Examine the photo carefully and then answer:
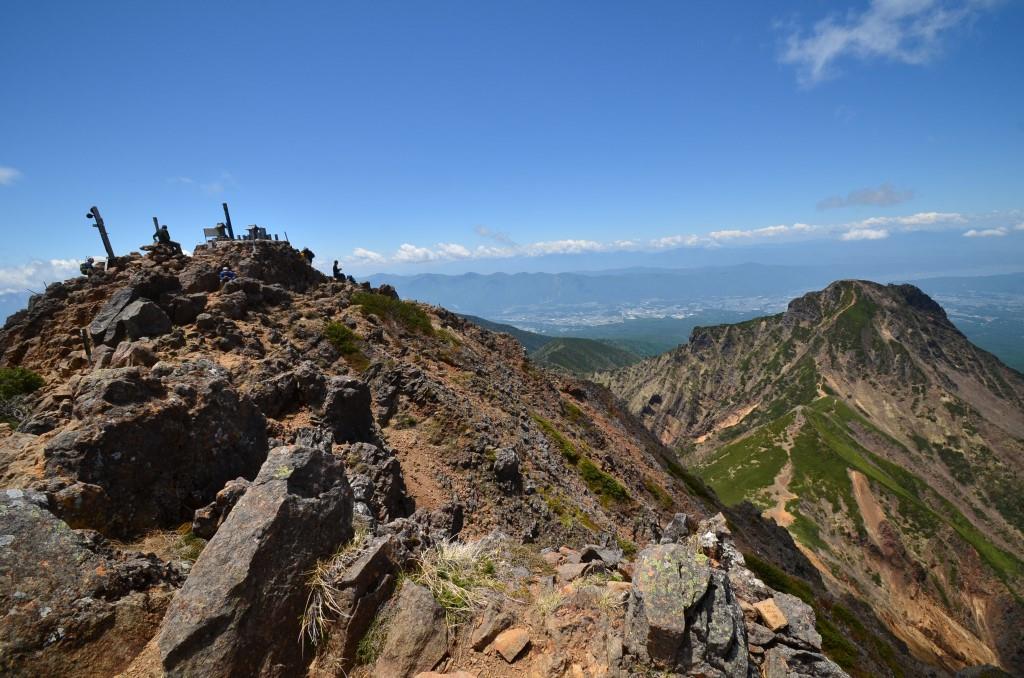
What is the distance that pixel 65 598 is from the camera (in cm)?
595

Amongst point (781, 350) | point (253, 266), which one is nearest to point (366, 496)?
point (253, 266)

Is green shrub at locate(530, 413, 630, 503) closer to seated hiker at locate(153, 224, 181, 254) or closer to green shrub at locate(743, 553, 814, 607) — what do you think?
green shrub at locate(743, 553, 814, 607)

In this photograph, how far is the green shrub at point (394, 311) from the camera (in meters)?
34.6

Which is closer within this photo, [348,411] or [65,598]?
[65,598]

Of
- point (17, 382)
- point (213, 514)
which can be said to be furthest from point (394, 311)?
point (213, 514)

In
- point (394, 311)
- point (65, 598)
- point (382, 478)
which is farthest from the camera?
point (394, 311)

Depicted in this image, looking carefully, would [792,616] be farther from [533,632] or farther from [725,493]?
[725,493]

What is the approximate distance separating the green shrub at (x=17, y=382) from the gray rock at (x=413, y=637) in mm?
18848

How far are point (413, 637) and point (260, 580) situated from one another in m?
2.52

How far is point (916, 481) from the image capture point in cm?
11738

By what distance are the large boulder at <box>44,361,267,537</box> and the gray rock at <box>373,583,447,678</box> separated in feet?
17.9

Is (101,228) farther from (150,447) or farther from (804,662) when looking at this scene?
(804,662)

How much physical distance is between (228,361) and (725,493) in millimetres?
119800

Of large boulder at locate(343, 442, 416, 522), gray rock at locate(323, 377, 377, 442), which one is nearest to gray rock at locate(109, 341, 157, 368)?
gray rock at locate(323, 377, 377, 442)
